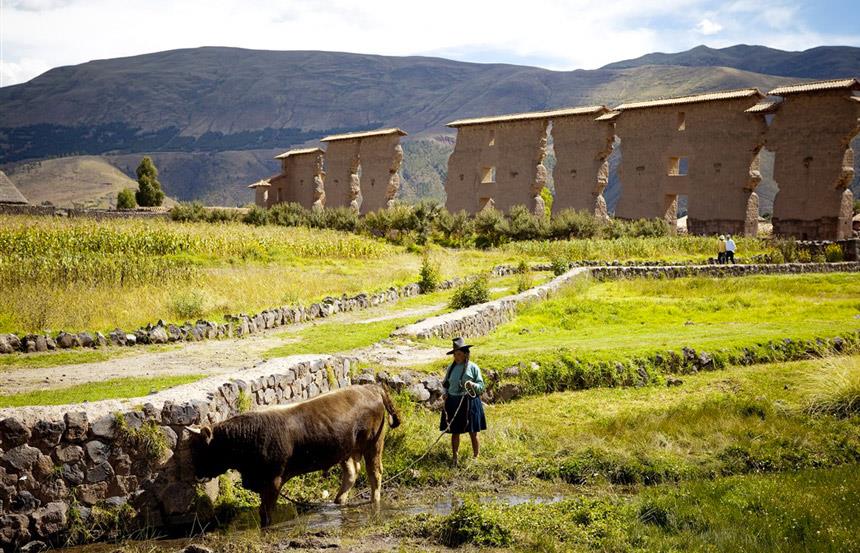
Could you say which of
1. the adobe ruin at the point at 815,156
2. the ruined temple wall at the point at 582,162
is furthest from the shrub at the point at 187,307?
the adobe ruin at the point at 815,156

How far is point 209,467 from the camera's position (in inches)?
362

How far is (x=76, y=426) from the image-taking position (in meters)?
8.88

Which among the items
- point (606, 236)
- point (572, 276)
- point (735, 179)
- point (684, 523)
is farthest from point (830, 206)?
point (684, 523)

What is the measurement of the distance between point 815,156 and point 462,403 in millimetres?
42294

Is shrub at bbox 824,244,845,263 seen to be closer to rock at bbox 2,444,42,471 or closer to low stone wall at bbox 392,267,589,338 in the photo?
low stone wall at bbox 392,267,589,338

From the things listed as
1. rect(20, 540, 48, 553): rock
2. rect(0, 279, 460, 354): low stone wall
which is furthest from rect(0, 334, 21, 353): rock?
rect(20, 540, 48, 553): rock

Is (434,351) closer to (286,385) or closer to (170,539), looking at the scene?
(286,385)

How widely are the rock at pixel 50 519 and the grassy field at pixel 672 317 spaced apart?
899cm

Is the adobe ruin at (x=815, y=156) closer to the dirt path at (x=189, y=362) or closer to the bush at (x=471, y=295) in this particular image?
the bush at (x=471, y=295)

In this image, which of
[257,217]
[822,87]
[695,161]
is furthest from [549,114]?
[257,217]

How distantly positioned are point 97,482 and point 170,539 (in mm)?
1082

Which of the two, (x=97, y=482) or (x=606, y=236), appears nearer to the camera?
(x=97, y=482)

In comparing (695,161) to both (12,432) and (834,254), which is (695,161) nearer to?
(834,254)

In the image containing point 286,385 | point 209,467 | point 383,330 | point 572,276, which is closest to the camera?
point 209,467
